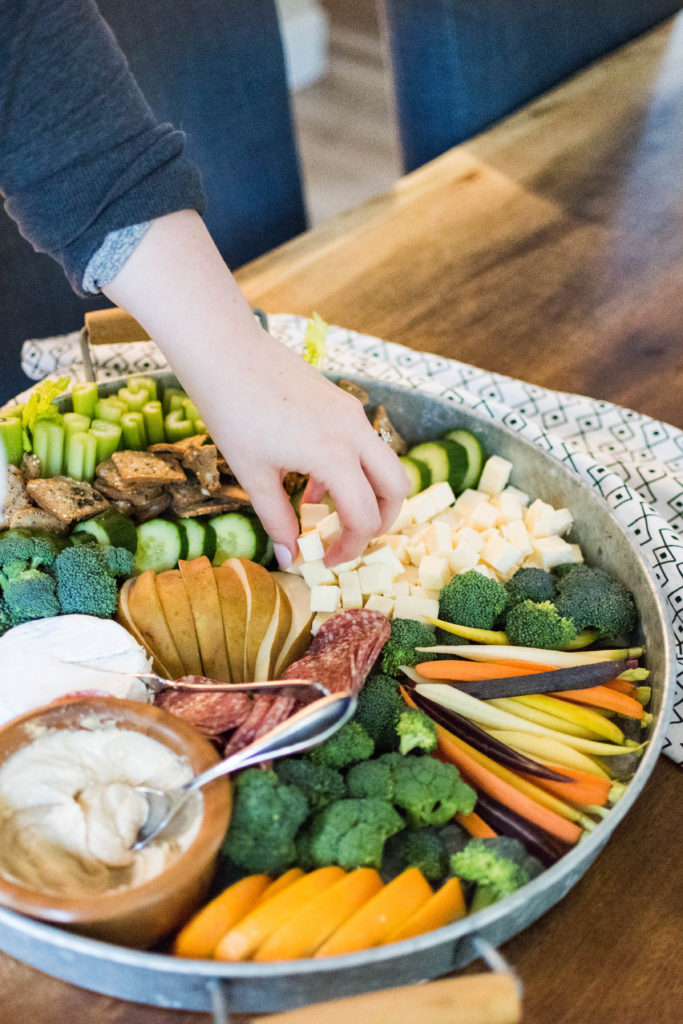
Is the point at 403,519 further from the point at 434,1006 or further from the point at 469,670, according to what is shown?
the point at 434,1006

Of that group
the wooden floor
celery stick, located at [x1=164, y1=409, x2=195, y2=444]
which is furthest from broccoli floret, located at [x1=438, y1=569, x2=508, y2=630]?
the wooden floor

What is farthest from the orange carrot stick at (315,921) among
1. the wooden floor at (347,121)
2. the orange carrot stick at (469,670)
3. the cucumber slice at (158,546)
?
the wooden floor at (347,121)

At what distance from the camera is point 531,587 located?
1.41m

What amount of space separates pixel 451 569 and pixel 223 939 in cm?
71

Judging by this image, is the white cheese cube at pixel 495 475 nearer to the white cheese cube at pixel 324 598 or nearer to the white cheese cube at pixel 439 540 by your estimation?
the white cheese cube at pixel 439 540

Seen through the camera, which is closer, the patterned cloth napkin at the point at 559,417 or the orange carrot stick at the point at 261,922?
the orange carrot stick at the point at 261,922

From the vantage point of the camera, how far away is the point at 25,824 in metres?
0.99

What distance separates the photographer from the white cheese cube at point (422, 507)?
1.55 m

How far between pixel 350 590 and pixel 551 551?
0.33 meters

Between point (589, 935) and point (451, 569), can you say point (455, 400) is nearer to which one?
point (451, 569)

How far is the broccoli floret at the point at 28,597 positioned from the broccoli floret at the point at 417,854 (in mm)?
592

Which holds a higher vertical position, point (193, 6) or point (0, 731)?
point (193, 6)

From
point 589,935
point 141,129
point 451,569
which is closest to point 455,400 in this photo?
point 451,569

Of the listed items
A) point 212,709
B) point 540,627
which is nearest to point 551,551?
point 540,627
